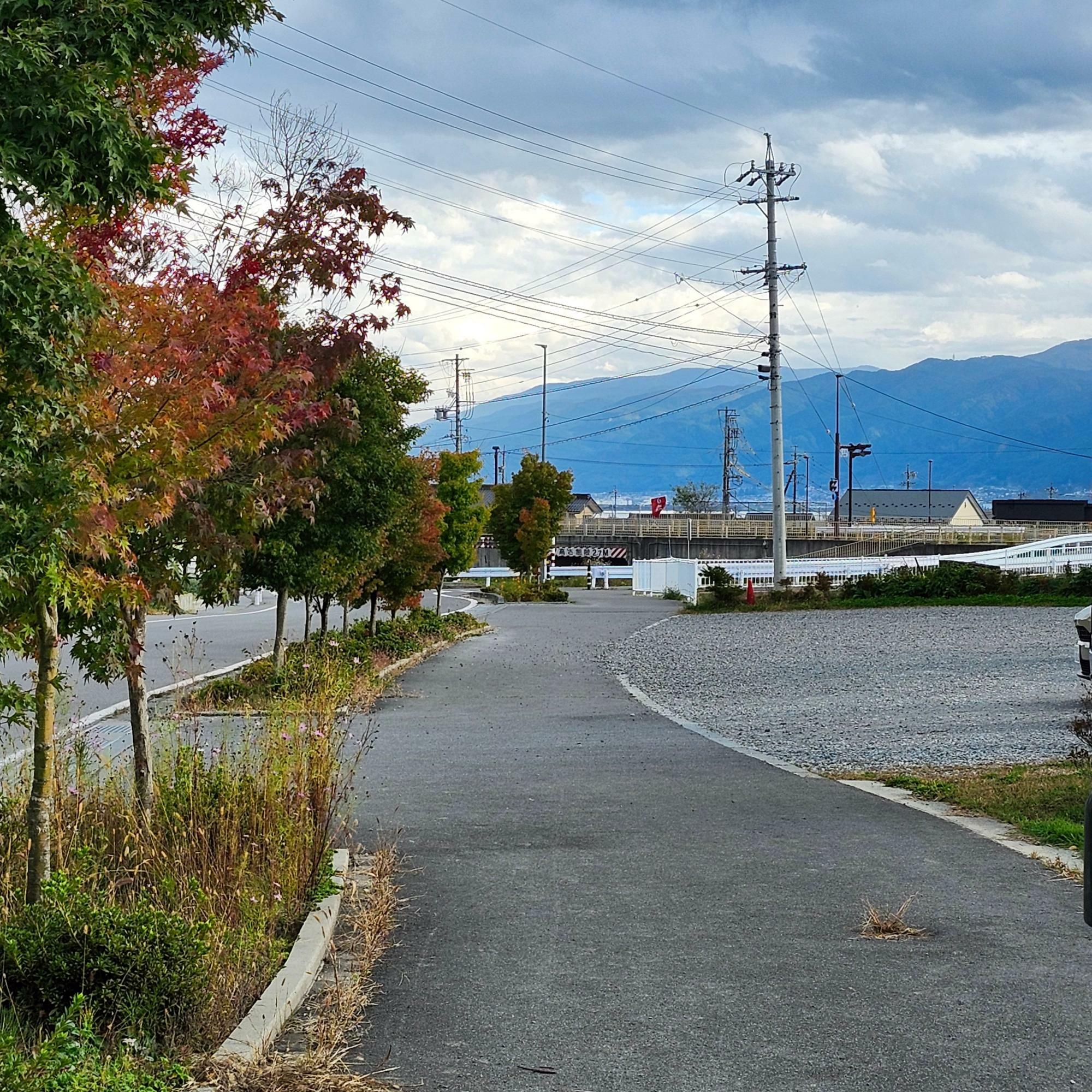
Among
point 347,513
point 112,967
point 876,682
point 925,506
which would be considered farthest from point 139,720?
point 925,506

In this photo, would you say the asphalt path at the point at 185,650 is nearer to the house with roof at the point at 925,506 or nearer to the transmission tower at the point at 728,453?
the transmission tower at the point at 728,453

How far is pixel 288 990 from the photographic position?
5598 millimetres

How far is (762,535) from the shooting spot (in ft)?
300

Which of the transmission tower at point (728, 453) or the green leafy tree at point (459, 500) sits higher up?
the transmission tower at point (728, 453)

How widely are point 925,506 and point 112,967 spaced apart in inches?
5868

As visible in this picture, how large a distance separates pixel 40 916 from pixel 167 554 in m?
2.61

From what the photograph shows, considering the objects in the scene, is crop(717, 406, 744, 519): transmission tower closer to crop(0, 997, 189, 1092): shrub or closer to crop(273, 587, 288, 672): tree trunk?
crop(273, 587, 288, 672): tree trunk

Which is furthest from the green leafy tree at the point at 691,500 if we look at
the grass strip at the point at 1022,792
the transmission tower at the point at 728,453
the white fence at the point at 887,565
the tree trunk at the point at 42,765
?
the tree trunk at the point at 42,765

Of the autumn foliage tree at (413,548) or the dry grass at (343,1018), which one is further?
the autumn foliage tree at (413,548)

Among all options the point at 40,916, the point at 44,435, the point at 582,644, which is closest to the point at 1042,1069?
the point at 40,916

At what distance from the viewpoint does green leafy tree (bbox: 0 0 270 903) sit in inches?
155

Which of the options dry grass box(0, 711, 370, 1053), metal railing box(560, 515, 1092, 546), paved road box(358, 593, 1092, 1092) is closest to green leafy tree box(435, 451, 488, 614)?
paved road box(358, 593, 1092, 1092)

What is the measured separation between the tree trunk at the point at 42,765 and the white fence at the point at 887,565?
125ft

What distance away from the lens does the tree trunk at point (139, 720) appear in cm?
684
